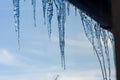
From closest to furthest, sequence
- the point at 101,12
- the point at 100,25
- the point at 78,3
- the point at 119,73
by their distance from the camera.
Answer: the point at 119,73 → the point at 78,3 → the point at 101,12 → the point at 100,25

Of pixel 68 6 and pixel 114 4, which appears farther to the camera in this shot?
pixel 68 6

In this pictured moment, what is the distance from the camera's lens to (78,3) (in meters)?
1.83

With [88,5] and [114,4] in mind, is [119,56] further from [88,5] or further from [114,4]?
[88,5]

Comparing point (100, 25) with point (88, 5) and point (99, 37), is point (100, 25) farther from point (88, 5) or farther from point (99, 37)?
point (88, 5)

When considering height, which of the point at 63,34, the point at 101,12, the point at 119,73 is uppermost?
the point at 101,12

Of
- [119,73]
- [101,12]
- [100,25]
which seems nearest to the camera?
[119,73]

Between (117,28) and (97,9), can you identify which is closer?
(117,28)

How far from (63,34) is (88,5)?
0.68 ft

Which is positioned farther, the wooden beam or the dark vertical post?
the wooden beam

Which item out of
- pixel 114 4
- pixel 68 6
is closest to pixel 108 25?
pixel 68 6

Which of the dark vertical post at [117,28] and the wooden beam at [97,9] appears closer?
the dark vertical post at [117,28]

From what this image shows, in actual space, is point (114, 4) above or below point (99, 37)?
above

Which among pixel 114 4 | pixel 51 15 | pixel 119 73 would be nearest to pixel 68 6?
pixel 51 15

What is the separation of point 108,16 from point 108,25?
3.2 inches
